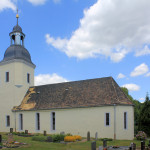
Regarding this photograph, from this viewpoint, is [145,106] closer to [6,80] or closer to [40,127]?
[40,127]

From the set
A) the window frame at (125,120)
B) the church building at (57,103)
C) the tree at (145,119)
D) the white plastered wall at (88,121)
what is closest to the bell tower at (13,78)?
the church building at (57,103)

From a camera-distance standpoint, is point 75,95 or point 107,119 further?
point 75,95

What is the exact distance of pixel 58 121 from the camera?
1082 inches

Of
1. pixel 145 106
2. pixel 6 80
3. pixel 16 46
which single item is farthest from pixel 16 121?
pixel 145 106

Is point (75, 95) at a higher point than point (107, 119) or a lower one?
higher

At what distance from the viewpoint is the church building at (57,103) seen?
79.8ft

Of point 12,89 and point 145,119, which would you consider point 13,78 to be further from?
point 145,119

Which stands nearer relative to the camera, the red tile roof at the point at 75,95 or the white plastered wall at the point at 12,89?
the red tile roof at the point at 75,95

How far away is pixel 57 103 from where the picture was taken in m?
28.2

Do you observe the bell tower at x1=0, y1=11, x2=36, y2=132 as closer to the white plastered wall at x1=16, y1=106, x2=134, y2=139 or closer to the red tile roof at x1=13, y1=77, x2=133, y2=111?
the red tile roof at x1=13, y1=77, x2=133, y2=111

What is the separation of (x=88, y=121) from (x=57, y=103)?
5.39 meters

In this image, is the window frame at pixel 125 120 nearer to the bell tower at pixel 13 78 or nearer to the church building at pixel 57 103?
the church building at pixel 57 103

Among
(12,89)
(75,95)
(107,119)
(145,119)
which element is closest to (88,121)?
(107,119)

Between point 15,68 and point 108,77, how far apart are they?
577 inches
